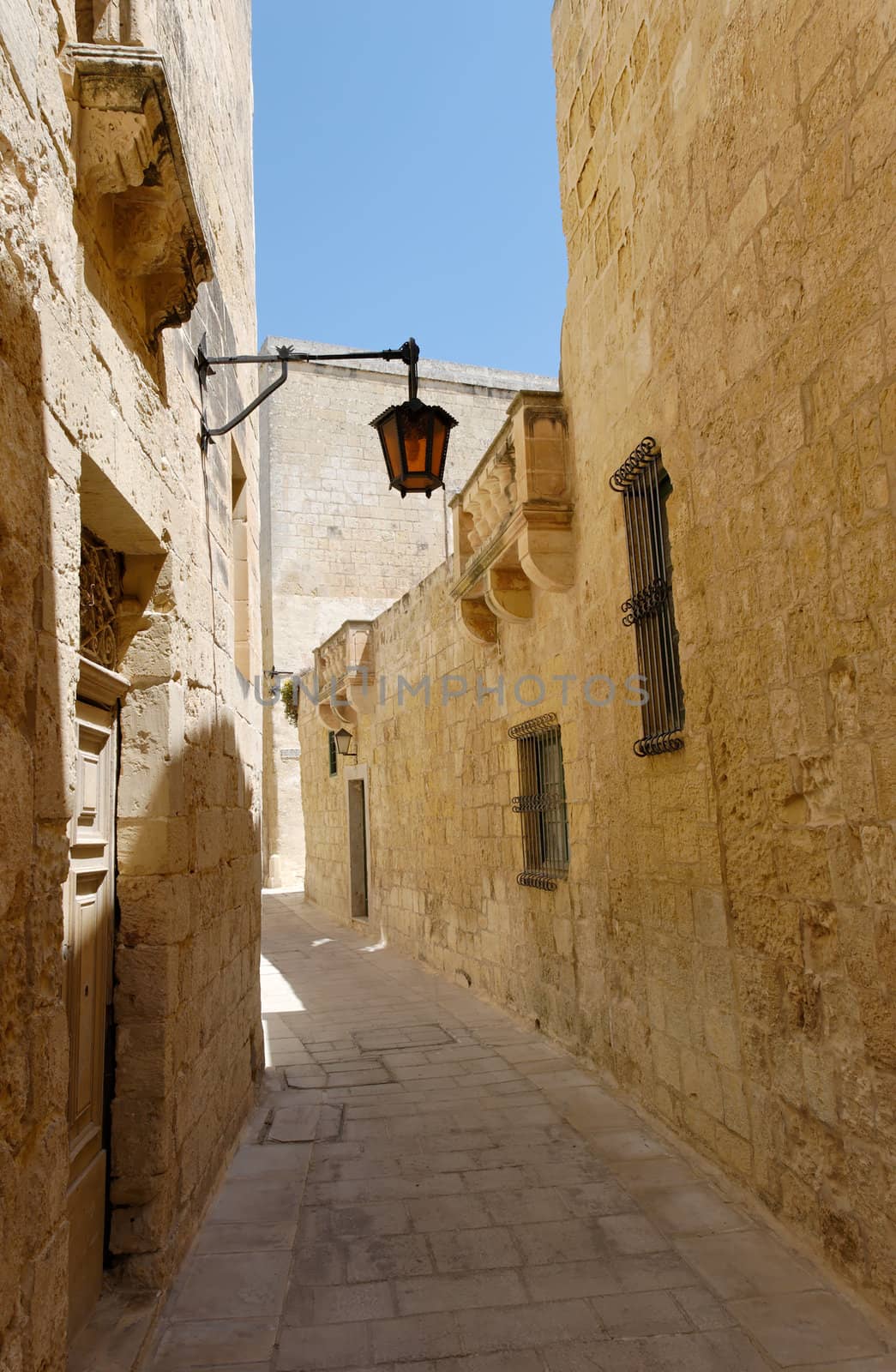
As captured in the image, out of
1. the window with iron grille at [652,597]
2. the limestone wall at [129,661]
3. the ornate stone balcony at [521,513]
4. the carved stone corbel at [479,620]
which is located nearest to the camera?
the limestone wall at [129,661]

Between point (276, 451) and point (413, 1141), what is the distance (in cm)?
Answer: 1503

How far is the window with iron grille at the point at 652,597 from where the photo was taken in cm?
398

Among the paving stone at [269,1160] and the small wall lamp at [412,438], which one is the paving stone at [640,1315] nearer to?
the paving stone at [269,1160]

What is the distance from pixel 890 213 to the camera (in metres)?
2.31

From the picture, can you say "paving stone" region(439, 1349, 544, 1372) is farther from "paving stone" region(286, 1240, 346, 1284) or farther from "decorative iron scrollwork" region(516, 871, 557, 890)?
"decorative iron scrollwork" region(516, 871, 557, 890)

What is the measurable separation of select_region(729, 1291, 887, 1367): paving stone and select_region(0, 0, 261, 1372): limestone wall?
163cm

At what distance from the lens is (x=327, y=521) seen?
17.5m

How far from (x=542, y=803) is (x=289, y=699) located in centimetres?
1078

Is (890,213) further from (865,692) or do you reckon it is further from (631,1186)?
(631,1186)

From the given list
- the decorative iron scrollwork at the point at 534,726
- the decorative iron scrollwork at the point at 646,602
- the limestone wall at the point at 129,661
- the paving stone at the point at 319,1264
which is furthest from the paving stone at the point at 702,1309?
the decorative iron scrollwork at the point at 534,726

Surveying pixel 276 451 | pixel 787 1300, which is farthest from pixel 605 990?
pixel 276 451

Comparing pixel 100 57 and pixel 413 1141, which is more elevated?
pixel 100 57

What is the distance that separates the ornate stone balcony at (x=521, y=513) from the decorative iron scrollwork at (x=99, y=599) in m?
2.86

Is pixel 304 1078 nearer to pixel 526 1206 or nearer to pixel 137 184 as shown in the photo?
pixel 526 1206
